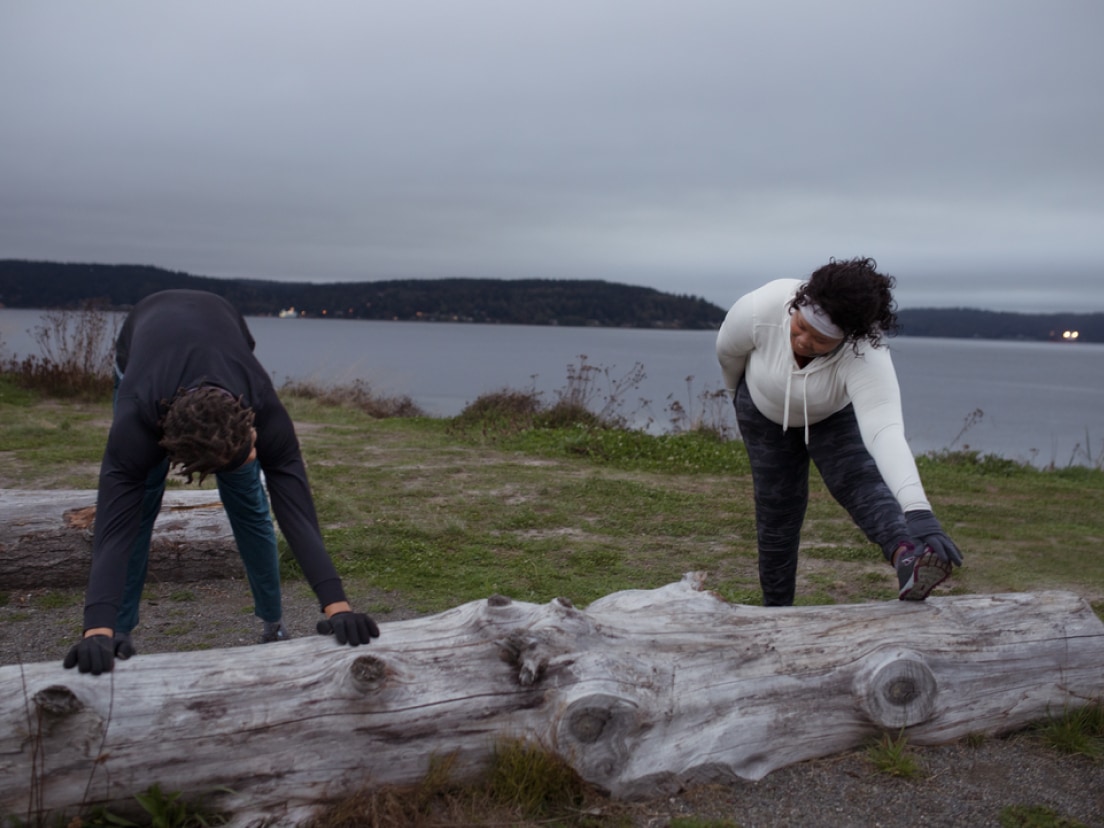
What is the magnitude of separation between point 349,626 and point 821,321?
6.74 feet

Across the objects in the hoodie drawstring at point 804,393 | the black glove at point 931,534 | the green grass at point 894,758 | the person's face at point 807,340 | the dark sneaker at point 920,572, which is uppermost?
the person's face at point 807,340

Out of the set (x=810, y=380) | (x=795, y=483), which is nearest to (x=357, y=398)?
(x=795, y=483)

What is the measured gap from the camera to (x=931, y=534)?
10.5 ft

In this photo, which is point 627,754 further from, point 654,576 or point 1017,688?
point 654,576

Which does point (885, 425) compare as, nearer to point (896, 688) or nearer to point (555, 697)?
point (896, 688)

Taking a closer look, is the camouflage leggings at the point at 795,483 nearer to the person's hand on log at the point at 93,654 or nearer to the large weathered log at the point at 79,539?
the person's hand on log at the point at 93,654

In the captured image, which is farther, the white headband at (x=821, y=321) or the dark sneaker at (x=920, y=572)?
the white headband at (x=821, y=321)

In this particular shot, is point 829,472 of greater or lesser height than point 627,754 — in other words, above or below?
above

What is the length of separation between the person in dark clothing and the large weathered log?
2.06m

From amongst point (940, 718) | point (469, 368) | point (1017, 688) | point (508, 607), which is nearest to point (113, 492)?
point (508, 607)

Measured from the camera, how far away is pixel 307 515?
3154mm

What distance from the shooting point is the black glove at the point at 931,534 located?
3162 millimetres

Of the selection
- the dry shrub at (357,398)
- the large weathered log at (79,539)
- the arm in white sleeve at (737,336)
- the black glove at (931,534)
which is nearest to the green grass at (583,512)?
the large weathered log at (79,539)

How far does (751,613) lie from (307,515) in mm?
1684
